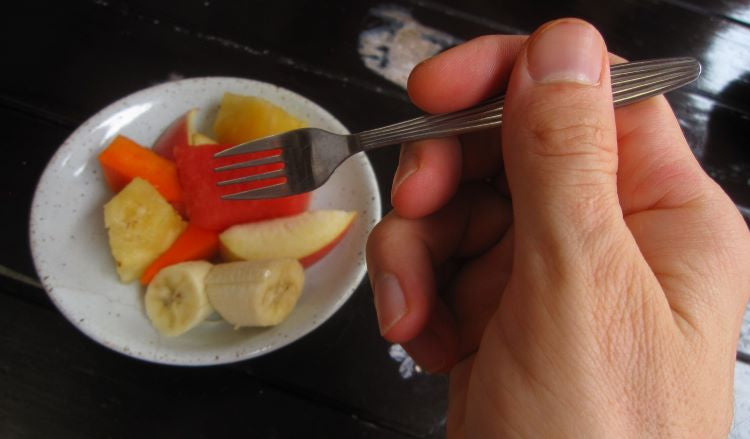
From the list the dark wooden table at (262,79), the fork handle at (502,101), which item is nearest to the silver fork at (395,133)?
the fork handle at (502,101)

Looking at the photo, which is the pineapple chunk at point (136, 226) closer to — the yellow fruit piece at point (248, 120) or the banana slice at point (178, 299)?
the banana slice at point (178, 299)

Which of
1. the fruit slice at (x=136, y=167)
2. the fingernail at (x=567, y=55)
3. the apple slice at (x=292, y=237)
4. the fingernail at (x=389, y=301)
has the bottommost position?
the apple slice at (x=292, y=237)

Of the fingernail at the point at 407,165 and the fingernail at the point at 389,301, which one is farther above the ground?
the fingernail at the point at 407,165

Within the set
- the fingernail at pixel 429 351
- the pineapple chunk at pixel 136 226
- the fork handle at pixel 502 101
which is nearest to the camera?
the fork handle at pixel 502 101

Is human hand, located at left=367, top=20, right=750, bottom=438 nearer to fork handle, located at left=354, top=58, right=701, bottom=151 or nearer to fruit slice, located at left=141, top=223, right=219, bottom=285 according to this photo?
fork handle, located at left=354, top=58, right=701, bottom=151

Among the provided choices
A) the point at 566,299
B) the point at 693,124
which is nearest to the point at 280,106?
the point at 566,299

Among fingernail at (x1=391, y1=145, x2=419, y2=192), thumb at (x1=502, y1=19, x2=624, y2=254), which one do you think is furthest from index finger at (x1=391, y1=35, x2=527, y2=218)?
thumb at (x1=502, y1=19, x2=624, y2=254)

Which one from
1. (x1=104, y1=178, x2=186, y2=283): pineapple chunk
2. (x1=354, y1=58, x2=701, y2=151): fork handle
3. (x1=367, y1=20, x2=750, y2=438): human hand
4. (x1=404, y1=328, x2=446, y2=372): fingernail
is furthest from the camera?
(x1=104, y1=178, x2=186, y2=283): pineapple chunk


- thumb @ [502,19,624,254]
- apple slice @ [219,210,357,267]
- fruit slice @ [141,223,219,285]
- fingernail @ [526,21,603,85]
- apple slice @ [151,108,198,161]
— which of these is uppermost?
fingernail @ [526,21,603,85]

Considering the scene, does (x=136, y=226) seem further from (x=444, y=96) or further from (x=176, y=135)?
(x=444, y=96)
